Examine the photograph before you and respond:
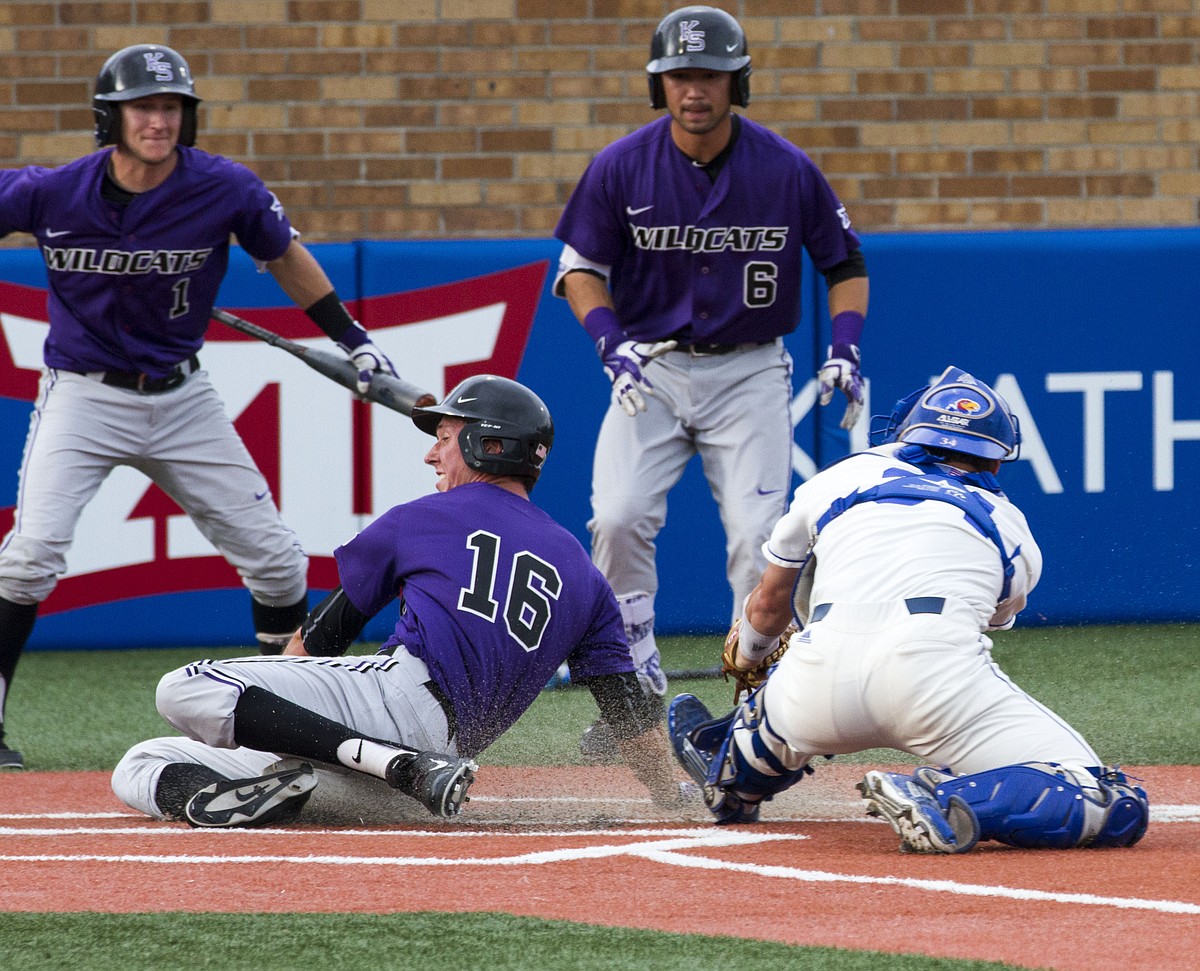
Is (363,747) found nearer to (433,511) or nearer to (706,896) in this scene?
(433,511)

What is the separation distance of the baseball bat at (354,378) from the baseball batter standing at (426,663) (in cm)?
146

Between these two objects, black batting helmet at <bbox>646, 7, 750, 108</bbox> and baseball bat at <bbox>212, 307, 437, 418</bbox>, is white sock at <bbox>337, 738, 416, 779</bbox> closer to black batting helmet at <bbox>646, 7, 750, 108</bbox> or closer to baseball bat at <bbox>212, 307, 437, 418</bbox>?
baseball bat at <bbox>212, 307, 437, 418</bbox>

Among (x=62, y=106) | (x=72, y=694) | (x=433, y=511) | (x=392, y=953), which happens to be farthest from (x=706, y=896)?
(x=62, y=106)

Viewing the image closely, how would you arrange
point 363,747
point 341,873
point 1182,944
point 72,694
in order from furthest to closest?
point 72,694
point 363,747
point 341,873
point 1182,944

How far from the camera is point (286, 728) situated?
436 cm

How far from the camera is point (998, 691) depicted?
4168mm

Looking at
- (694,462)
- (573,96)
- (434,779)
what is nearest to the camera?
(434,779)

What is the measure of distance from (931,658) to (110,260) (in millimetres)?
3080

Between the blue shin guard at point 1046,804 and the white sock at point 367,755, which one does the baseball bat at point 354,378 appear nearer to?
the white sock at point 367,755

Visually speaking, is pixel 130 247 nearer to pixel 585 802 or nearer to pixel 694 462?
pixel 585 802

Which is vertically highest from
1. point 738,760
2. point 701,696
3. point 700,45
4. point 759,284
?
point 700,45

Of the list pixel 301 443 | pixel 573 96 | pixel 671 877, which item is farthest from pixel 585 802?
pixel 573 96

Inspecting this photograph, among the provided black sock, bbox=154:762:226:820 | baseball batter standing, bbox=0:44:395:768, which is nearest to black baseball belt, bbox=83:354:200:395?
baseball batter standing, bbox=0:44:395:768

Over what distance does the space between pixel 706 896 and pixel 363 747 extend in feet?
3.18
